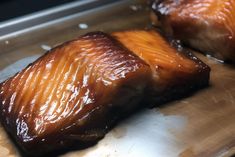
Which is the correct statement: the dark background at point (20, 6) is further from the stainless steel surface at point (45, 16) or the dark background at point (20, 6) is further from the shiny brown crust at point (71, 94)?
the shiny brown crust at point (71, 94)

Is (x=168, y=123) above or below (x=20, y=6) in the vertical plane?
below

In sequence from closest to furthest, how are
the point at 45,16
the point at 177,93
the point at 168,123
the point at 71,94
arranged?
1. the point at 71,94
2. the point at 168,123
3. the point at 177,93
4. the point at 45,16

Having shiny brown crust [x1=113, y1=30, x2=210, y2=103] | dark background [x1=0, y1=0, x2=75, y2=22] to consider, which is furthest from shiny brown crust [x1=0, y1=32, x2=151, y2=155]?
dark background [x1=0, y1=0, x2=75, y2=22]

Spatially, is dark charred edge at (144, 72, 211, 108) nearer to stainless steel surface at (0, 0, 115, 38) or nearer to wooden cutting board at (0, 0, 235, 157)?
wooden cutting board at (0, 0, 235, 157)

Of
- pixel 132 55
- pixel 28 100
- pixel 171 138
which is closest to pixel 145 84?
pixel 132 55

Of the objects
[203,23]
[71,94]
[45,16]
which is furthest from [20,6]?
[203,23]

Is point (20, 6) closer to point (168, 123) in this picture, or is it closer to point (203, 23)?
point (203, 23)

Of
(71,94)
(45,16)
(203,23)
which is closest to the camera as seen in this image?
(71,94)

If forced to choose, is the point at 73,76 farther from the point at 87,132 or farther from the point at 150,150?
the point at 150,150

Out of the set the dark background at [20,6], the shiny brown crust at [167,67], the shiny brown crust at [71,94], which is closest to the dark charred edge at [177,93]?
the shiny brown crust at [167,67]
